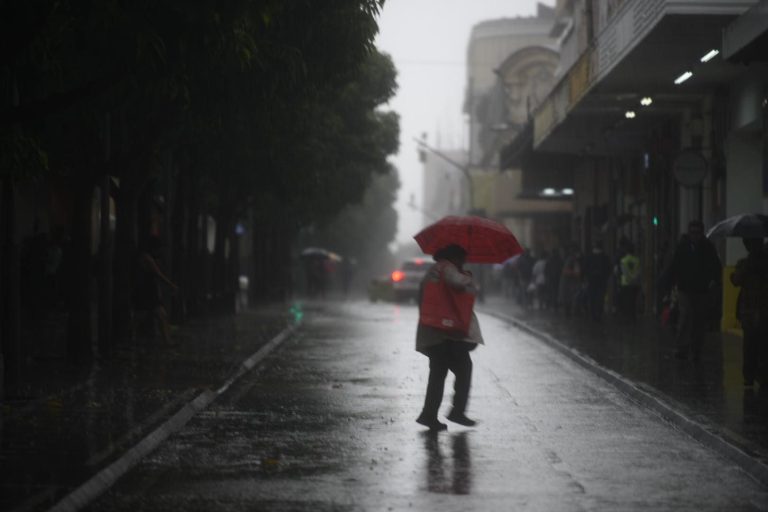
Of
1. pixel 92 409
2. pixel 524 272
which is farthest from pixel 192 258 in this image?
pixel 92 409

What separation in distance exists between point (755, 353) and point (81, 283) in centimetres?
821

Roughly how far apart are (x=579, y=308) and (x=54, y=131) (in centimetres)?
2003

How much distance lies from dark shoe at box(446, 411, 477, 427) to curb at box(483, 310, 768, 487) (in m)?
1.74

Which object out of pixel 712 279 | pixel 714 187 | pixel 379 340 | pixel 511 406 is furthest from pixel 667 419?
pixel 714 187

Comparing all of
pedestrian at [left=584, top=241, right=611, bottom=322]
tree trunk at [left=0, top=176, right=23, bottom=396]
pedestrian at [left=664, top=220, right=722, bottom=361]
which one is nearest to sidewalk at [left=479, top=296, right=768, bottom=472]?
pedestrian at [left=664, top=220, right=722, bottom=361]

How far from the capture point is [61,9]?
11.9 m

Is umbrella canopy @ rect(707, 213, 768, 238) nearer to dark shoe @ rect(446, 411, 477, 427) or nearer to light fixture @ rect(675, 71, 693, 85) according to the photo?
dark shoe @ rect(446, 411, 477, 427)

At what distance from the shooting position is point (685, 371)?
18781 mm

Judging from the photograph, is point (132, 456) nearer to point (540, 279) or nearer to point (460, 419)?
point (460, 419)

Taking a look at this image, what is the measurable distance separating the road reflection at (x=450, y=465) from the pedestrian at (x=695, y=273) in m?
7.47

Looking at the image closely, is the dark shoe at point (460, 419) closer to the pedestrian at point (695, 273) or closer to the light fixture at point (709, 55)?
the pedestrian at point (695, 273)

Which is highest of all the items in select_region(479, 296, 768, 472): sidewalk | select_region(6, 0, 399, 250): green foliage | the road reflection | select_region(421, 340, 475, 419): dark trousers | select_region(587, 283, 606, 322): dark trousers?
select_region(6, 0, 399, 250): green foliage

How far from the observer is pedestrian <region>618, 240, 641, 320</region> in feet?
108

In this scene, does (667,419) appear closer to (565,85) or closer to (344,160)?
(565,85)
